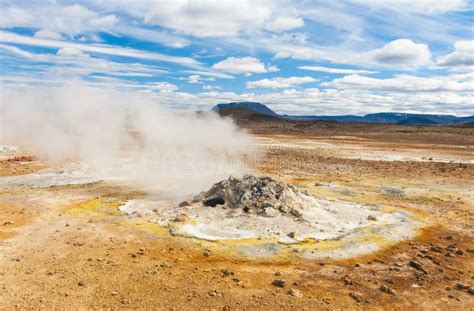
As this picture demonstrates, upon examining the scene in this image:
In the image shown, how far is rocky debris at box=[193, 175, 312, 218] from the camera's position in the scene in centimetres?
1191

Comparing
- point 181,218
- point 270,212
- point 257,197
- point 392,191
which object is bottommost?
point 181,218

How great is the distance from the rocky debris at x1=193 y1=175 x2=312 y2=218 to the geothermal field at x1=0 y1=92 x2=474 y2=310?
0.04 m

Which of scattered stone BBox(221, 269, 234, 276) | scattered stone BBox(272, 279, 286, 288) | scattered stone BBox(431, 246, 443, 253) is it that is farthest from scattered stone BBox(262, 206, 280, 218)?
scattered stone BBox(431, 246, 443, 253)

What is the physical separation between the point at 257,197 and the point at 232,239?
94.6 inches

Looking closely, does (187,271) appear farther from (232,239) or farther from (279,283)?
(232,239)

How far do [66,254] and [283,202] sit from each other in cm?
606

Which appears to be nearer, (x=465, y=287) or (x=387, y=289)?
(x=387, y=289)

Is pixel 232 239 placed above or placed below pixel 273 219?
below

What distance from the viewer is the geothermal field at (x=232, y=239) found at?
7352 mm

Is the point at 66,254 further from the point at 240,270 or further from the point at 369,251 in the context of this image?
the point at 369,251

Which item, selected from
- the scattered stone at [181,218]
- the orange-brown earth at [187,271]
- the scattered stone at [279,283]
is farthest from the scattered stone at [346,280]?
the scattered stone at [181,218]

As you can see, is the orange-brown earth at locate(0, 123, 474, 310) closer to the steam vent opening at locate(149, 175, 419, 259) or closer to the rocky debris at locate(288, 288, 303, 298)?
the rocky debris at locate(288, 288, 303, 298)

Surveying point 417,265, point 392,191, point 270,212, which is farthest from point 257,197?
point 392,191

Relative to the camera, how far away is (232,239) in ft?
33.2
